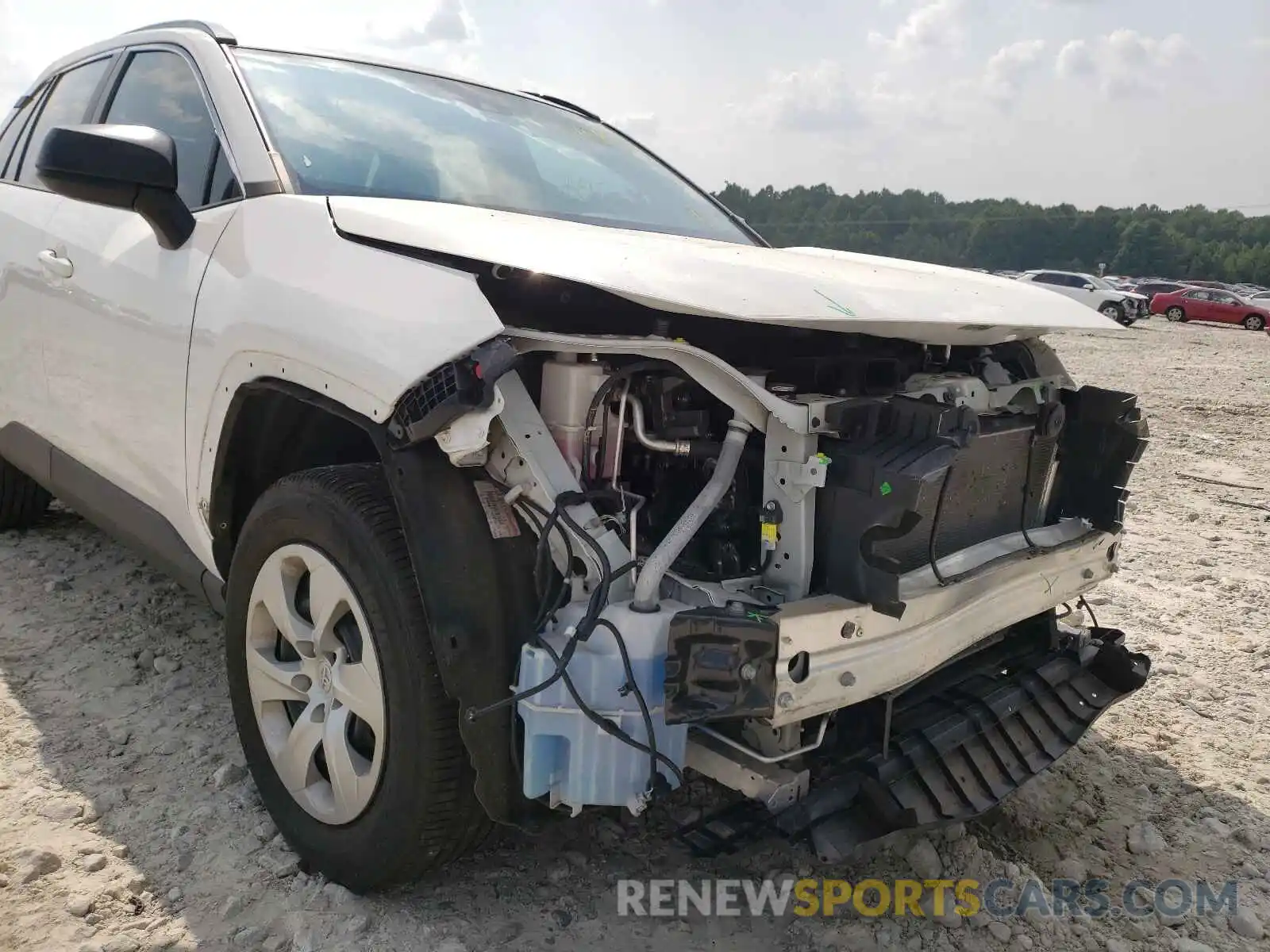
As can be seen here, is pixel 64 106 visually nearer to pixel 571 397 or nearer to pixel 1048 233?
pixel 571 397

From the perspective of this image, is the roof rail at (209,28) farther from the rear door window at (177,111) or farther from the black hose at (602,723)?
the black hose at (602,723)

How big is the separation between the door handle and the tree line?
5924cm

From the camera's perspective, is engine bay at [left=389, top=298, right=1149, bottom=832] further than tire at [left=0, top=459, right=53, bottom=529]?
No

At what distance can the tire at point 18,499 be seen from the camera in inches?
174

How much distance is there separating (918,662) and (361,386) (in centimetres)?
129

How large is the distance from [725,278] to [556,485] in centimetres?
53

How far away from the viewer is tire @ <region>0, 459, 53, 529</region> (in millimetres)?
4422

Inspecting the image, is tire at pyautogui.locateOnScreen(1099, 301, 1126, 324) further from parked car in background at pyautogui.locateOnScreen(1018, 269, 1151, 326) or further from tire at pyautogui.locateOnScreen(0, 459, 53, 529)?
tire at pyautogui.locateOnScreen(0, 459, 53, 529)

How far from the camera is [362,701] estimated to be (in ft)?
6.86

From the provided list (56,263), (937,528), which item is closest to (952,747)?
A: (937,528)

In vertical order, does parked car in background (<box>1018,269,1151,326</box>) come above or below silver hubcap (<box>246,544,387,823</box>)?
above

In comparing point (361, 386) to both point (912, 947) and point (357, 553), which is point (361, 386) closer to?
point (357, 553)

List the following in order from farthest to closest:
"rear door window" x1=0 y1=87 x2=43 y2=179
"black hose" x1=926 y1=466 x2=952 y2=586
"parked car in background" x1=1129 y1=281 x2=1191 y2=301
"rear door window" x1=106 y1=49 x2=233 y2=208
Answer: "parked car in background" x1=1129 y1=281 x2=1191 y2=301, "rear door window" x1=0 y1=87 x2=43 y2=179, "rear door window" x1=106 y1=49 x2=233 y2=208, "black hose" x1=926 y1=466 x2=952 y2=586

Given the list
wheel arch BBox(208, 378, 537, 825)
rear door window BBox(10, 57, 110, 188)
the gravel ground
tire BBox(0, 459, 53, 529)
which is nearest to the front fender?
wheel arch BBox(208, 378, 537, 825)
